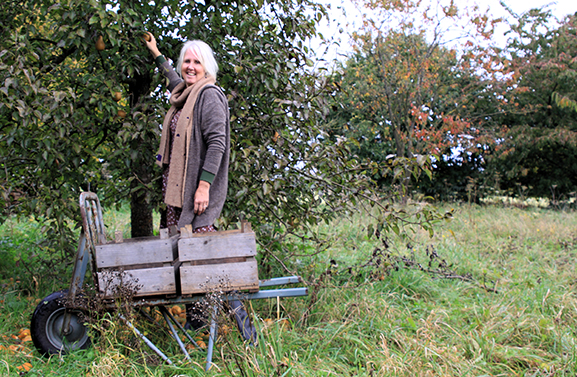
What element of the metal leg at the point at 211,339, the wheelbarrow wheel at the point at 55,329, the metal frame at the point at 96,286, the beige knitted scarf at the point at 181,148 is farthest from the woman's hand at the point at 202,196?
the wheelbarrow wheel at the point at 55,329

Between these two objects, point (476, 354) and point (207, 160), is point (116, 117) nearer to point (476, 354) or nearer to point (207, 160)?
point (207, 160)

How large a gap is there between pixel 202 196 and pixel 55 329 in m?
1.22

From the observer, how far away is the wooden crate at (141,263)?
2.50m

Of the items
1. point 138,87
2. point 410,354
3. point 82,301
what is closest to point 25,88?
point 138,87

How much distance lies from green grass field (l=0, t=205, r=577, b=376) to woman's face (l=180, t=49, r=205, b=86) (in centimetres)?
146

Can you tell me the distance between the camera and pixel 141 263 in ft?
8.28

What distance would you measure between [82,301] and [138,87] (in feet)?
6.30

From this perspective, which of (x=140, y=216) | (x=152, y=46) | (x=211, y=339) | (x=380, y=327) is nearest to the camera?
(x=211, y=339)

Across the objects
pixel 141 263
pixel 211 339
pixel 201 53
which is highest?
pixel 201 53

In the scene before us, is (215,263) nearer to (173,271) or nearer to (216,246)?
(216,246)

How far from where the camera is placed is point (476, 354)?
277 centimetres

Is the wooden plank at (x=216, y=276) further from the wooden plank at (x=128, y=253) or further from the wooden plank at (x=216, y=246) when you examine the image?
the wooden plank at (x=128, y=253)

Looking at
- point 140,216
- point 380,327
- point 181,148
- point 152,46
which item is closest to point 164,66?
point 152,46

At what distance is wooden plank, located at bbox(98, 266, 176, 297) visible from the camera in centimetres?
247
